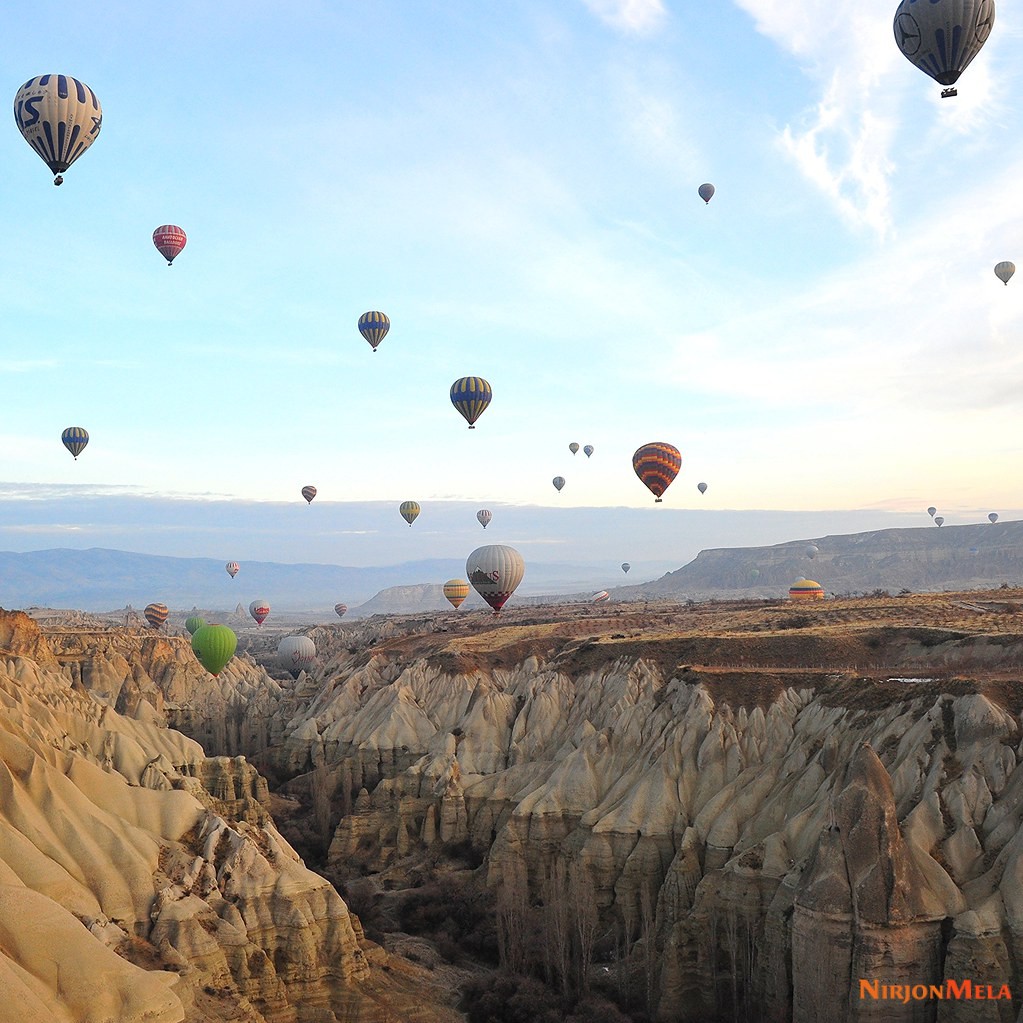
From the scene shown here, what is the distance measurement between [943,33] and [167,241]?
204 ft

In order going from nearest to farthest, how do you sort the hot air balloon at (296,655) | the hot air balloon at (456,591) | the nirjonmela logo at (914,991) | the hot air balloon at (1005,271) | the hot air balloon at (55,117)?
the nirjonmela logo at (914,991) → the hot air balloon at (55,117) → the hot air balloon at (1005,271) → the hot air balloon at (456,591) → the hot air balloon at (296,655)

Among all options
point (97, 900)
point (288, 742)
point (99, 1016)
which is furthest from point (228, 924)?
point (288, 742)

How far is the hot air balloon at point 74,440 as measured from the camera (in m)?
109

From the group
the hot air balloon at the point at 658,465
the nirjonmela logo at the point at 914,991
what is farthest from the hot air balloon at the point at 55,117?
the nirjonmela logo at the point at 914,991

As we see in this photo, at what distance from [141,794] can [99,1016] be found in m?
12.7

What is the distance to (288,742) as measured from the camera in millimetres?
82250

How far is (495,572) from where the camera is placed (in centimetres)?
8606

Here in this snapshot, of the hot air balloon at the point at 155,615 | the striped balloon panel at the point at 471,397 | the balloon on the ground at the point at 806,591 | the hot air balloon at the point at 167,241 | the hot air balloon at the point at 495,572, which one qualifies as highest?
the hot air balloon at the point at 167,241

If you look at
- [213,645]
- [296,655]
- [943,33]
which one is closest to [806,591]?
[213,645]

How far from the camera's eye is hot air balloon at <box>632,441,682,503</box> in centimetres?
8838

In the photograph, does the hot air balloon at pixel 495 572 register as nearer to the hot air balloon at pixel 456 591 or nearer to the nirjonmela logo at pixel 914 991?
the hot air balloon at pixel 456 591

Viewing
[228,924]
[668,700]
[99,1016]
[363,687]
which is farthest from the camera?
[363,687]

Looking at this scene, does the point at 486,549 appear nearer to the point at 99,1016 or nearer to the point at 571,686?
the point at 571,686

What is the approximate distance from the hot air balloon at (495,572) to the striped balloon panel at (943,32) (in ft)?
161
